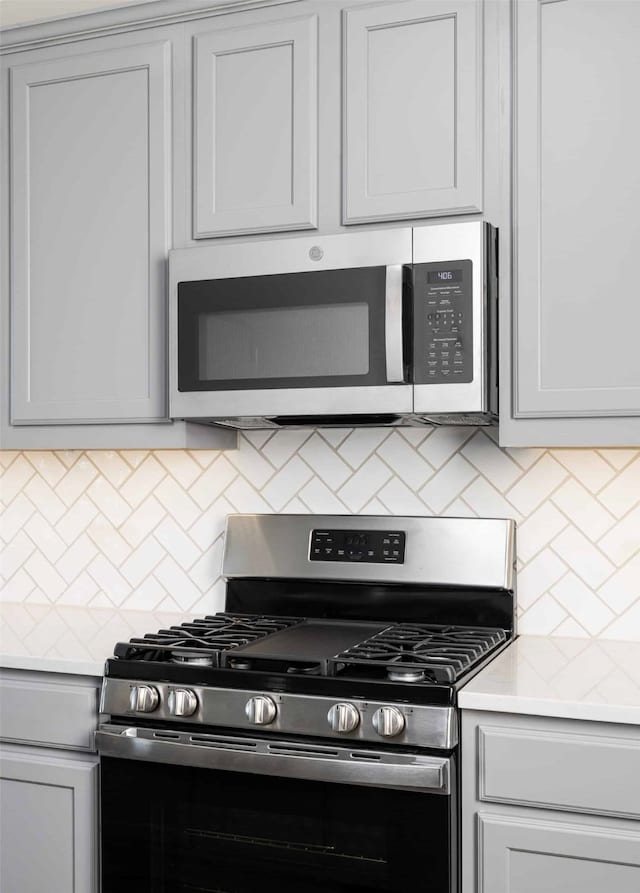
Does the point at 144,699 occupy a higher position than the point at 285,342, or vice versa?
the point at 285,342

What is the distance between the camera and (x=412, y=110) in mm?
2045

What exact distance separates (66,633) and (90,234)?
1.00m

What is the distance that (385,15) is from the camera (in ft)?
6.80

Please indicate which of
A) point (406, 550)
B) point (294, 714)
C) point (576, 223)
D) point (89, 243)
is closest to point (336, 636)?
point (406, 550)

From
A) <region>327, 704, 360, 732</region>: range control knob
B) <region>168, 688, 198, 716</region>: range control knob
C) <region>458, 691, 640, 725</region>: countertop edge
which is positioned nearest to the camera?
<region>458, 691, 640, 725</region>: countertop edge

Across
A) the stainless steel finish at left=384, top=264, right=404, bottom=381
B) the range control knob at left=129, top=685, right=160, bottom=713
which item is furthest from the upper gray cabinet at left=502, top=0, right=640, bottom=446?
the range control knob at left=129, top=685, right=160, bottom=713

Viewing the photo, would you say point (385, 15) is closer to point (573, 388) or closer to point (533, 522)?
point (573, 388)

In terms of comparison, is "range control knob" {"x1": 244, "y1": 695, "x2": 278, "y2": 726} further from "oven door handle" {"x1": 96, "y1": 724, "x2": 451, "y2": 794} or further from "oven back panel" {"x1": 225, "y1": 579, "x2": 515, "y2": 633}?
"oven back panel" {"x1": 225, "y1": 579, "x2": 515, "y2": 633}

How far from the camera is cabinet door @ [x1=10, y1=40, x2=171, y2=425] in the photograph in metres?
2.29

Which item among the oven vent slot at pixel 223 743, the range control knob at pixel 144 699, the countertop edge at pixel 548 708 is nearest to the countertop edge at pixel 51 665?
the range control knob at pixel 144 699

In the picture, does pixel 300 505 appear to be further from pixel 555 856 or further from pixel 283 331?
pixel 555 856

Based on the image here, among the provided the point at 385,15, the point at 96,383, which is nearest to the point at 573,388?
the point at 385,15

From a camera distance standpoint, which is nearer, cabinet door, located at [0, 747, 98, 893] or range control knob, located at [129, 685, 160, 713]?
range control knob, located at [129, 685, 160, 713]

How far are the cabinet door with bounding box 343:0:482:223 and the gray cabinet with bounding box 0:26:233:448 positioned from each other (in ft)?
1.59
